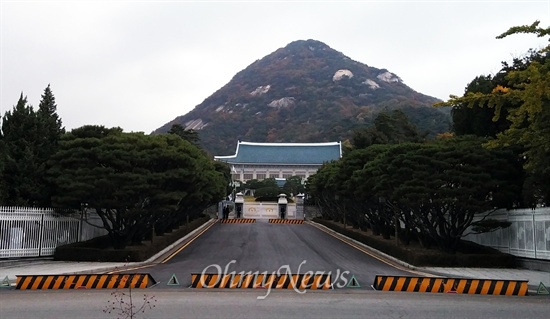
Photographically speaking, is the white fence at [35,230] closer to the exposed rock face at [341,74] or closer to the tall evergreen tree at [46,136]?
the tall evergreen tree at [46,136]

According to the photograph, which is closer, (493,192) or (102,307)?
(102,307)

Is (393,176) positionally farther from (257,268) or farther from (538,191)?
(257,268)

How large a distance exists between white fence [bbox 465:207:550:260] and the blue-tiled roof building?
229ft

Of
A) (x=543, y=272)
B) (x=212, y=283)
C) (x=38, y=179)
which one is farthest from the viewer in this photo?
(x=38, y=179)

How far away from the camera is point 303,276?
14.9 meters

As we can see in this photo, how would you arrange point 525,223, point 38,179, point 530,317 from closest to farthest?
point 530,317, point 525,223, point 38,179

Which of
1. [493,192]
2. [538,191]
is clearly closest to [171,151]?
[493,192]

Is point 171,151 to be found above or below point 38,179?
above

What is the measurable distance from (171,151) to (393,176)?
9715 mm

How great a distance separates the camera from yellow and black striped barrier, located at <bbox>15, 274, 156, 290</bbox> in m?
13.5

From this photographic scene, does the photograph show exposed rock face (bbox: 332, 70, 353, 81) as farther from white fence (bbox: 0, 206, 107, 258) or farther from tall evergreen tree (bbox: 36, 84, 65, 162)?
white fence (bbox: 0, 206, 107, 258)

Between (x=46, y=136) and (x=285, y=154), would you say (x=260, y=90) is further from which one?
(x=46, y=136)

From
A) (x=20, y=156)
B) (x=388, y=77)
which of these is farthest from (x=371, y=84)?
(x=20, y=156)

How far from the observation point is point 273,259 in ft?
72.9
